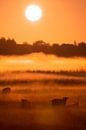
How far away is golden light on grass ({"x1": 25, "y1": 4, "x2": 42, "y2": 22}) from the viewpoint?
10.5 ft

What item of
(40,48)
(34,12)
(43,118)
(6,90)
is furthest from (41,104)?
(34,12)

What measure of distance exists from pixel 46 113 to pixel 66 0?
85 cm

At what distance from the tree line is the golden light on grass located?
173mm

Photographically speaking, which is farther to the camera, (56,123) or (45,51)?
(45,51)

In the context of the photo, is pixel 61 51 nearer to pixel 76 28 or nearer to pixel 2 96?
pixel 76 28

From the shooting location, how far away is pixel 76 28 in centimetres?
325

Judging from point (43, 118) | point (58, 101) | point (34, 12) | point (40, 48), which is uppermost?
point (34, 12)

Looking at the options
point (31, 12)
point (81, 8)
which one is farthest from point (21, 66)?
point (81, 8)

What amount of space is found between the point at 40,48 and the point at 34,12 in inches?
10.6

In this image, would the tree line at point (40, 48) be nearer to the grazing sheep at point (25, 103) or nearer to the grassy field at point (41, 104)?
the grassy field at point (41, 104)

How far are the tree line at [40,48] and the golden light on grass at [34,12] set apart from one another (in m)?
0.17

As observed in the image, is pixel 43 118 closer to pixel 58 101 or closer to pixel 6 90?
pixel 58 101

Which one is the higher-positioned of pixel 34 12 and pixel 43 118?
pixel 34 12

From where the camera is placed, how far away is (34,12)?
321 centimetres
